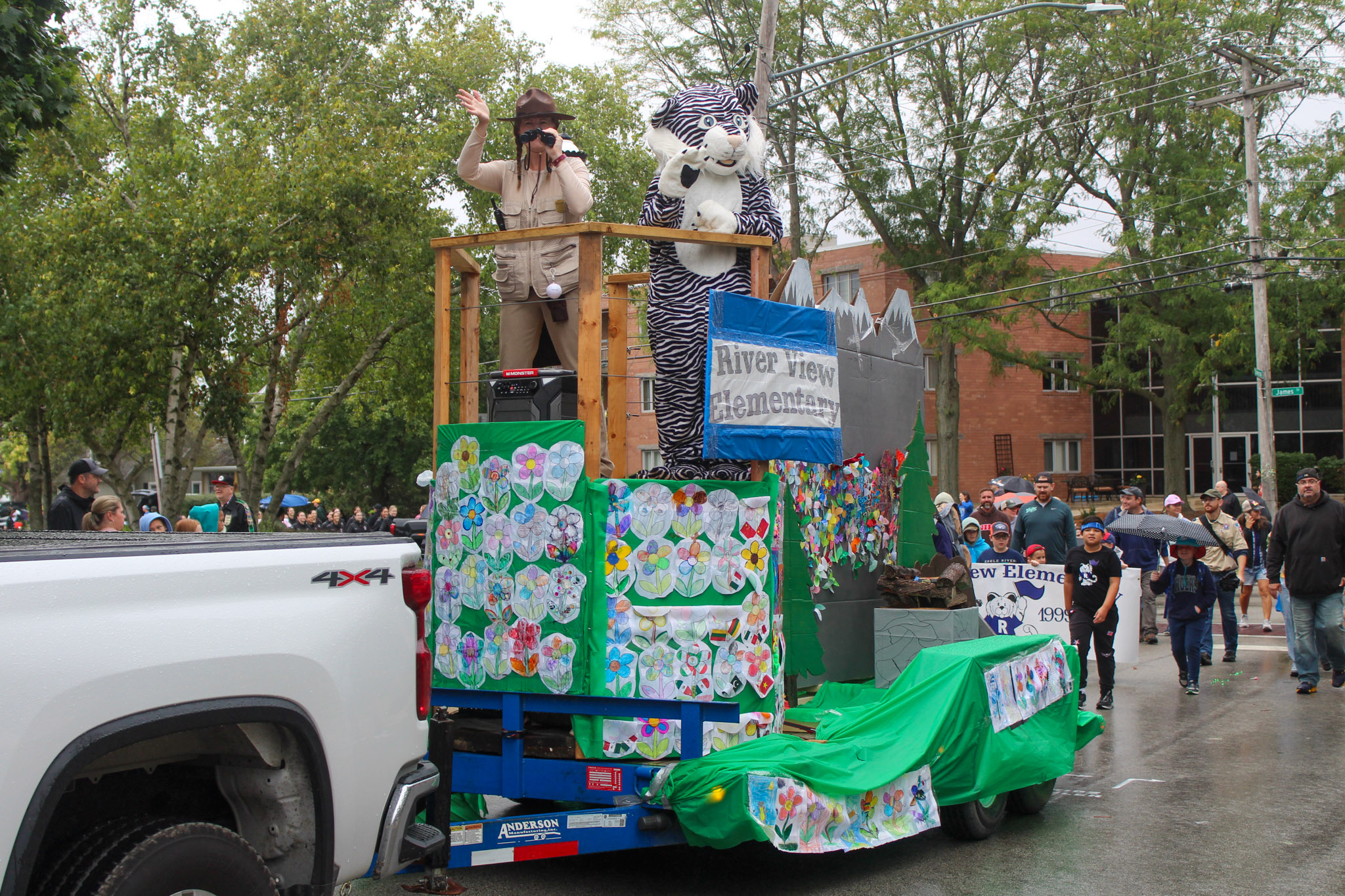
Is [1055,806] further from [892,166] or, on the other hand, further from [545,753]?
[892,166]

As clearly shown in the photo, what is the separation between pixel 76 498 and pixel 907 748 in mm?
7281

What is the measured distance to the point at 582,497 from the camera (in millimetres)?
5441

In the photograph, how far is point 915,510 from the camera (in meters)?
8.09

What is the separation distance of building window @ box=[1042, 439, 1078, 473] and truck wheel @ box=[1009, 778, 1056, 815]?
3684 cm

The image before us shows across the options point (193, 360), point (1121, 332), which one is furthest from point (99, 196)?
point (1121, 332)

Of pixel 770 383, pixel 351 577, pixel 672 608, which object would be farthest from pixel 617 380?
pixel 351 577

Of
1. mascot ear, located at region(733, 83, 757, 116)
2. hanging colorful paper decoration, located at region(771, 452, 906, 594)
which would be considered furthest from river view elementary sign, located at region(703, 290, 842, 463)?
mascot ear, located at region(733, 83, 757, 116)

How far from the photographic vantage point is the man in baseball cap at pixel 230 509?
41.2 ft

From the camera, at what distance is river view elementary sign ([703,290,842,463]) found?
5.57m

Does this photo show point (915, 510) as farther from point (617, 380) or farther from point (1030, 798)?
point (617, 380)

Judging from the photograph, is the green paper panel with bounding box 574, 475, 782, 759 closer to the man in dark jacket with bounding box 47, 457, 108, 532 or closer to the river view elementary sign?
the river view elementary sign

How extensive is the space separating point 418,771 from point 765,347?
2.78 metres

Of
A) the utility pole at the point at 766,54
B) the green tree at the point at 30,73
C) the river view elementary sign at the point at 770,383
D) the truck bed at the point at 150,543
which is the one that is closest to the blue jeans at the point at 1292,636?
the utility pole at the point at 766,54

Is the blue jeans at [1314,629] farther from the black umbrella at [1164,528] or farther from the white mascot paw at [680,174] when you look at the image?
the white mascot paw at [680,174]
